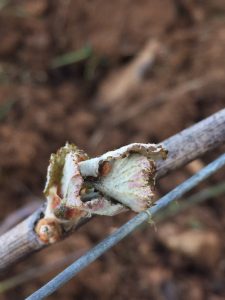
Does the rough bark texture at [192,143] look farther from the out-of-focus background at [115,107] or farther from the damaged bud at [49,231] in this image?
the out-of-focus background at [115,107]

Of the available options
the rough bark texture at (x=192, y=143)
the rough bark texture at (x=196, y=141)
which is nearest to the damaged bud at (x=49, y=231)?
the rough bark texture at (x=192, y=143)

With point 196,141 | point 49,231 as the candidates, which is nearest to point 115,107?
point 196,141

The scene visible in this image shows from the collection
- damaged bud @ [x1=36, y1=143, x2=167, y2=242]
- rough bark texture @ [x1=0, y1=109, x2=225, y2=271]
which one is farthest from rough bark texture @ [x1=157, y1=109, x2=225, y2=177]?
damaged bud @ [x1=36, y1=143, x2=167, y2=242]

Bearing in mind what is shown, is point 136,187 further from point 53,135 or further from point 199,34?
point 199,34

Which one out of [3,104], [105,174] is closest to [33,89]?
[3,104]

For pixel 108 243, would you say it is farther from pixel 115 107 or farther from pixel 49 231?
pixel 115 107

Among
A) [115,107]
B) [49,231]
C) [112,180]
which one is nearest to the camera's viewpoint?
[112,180]

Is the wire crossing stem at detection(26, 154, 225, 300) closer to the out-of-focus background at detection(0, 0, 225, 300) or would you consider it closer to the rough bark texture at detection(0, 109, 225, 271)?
the rough bark texture at detection(0, 109, 225, 271)
